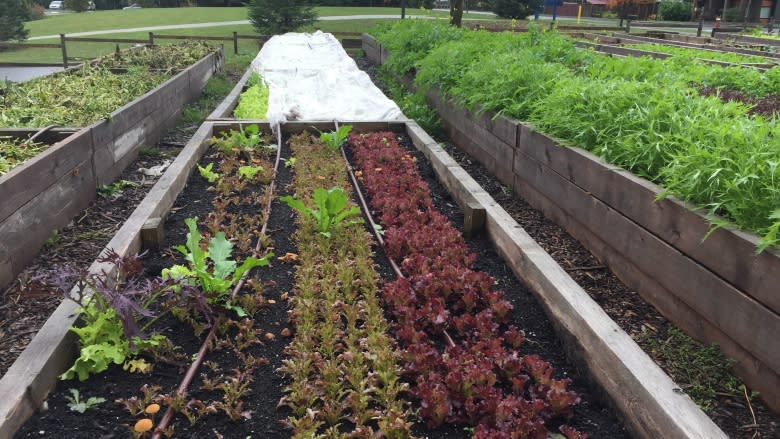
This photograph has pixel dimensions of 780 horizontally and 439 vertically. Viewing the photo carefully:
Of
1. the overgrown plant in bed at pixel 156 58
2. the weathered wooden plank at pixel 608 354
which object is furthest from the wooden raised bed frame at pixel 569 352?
the overgrown plant in bed at pixel 156 58

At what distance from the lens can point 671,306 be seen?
3107 millimetres

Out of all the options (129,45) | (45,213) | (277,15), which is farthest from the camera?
(277,15)

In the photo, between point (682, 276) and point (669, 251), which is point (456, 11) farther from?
point (682, 276)

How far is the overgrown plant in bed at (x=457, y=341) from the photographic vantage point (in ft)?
7.75

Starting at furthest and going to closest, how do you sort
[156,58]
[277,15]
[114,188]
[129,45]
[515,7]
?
[515,7]
[277,15]
[129,45]
[156,58]
[114,188]

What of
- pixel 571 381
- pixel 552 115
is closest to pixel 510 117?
pixel 552 115

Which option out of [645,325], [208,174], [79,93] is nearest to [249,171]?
[208,174]

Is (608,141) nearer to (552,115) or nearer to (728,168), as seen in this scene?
(552,115)

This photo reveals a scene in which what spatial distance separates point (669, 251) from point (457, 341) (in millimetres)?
1185

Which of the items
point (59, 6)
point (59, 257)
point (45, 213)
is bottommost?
point (59, 257)

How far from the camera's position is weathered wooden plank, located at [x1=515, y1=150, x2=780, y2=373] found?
8.01ft

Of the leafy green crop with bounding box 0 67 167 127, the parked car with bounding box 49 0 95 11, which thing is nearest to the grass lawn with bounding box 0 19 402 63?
the leafy green crop with bounding box 0 67 167 127

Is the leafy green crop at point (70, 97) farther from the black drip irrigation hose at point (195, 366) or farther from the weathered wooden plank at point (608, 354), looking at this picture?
the weathered wooden plank at point (608, 354)

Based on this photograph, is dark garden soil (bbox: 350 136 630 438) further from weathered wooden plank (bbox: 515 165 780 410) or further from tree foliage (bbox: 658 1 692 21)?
tree foliage (bbox: 658 1 692 21)
